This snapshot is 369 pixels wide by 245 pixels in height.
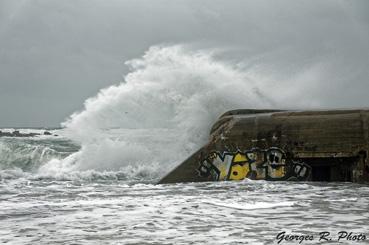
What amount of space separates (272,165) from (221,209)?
433 centimetres

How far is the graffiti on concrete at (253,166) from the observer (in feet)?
36.6

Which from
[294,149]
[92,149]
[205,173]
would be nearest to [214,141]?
[205,173]

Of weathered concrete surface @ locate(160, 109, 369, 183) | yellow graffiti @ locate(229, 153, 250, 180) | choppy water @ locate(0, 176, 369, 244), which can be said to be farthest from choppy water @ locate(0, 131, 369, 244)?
weathered concrete surface @ locate(160, 109, 369, 183)

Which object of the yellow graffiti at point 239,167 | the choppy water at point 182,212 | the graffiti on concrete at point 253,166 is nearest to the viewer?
the choppy water at point 182,212

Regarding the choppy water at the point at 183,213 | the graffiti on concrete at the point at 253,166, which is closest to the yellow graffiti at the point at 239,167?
the graffiti on concrete at the point at 253,166

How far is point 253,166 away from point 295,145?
1.04m

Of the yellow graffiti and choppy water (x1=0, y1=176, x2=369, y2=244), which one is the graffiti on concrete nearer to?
the yellow graffiti

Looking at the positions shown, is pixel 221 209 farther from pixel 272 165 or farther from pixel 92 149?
pixel 92 149

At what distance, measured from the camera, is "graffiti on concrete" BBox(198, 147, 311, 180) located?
11.2 m

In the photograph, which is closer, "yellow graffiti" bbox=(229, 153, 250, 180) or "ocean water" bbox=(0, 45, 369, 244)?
"ocean water" bbox=(0, 45, 369, 244)

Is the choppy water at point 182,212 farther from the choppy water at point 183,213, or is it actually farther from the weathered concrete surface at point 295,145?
the weathered concrete surface at point 295,145

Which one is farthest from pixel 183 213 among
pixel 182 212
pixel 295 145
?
pixel 295 145

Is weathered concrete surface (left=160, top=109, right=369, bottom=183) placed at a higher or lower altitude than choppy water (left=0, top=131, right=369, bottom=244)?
higher

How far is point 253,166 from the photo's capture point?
449 inches
